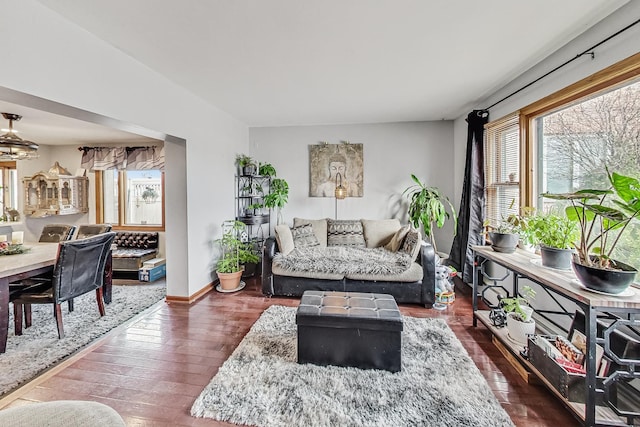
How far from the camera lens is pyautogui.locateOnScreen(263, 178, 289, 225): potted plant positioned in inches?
170

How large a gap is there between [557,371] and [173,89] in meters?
4.01

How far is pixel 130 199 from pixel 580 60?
6411 millimetres

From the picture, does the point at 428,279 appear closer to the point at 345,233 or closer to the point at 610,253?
the point at 345,233

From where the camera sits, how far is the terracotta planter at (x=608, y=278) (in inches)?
53.4

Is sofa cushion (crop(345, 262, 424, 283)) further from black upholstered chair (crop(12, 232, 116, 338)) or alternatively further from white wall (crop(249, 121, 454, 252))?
black upholstered chair (crop(12, 232, 116, 338))

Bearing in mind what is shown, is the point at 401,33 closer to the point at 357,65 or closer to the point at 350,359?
the point at 357,65

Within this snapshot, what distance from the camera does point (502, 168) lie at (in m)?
3.09

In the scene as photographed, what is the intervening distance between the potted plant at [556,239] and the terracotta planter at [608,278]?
386 millimetres

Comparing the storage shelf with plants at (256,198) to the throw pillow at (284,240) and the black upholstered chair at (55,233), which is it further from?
the black upholstered chair at (55,233)

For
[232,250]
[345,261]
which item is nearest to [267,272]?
[232,250]

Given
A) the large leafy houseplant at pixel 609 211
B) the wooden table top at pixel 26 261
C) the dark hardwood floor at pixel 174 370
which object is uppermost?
the large leafy houseplant at pixel 609 211

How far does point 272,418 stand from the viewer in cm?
154

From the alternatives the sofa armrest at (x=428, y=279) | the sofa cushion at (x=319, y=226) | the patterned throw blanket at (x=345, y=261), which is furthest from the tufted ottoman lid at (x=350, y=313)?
the sofa cushion at (x=319, y=226)

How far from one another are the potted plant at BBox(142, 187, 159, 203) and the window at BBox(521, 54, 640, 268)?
568 cm
